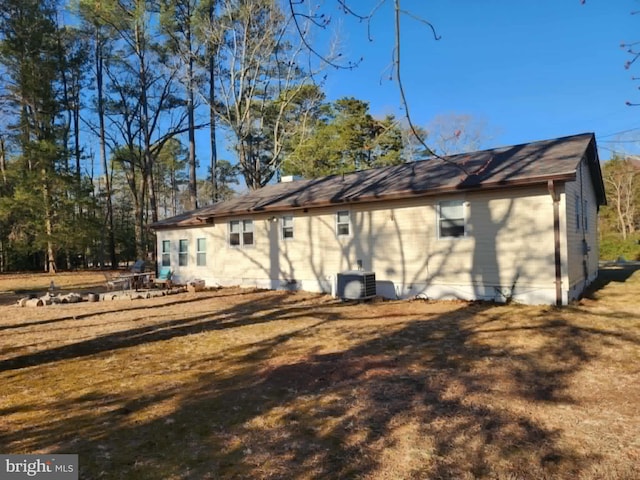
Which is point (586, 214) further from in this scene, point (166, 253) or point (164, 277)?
point (166, 253)

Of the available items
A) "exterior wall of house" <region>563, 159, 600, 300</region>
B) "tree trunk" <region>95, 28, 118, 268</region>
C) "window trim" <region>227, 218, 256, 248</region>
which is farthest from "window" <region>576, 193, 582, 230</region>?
"tree trunk" <region>95, 28, 118, 268</region>

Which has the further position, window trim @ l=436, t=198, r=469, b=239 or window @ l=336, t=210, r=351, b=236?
window @ l=336, t=210, r=351, b=236

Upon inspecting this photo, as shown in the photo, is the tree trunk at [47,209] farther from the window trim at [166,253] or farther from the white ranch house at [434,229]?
the white ranch house at [434,229]

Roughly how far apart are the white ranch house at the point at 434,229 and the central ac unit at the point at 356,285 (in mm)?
754

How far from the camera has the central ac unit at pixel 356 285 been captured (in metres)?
11.2

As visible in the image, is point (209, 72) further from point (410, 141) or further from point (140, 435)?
point (140, 435)

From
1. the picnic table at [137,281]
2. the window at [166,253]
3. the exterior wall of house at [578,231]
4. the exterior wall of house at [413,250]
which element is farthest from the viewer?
the window at [166,253]

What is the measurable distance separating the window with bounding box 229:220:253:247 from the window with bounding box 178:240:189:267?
8.97 feet

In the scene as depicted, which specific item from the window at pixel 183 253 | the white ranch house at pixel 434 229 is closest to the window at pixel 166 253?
the window at pixel 183 253

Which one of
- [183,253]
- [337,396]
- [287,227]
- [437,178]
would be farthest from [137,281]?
[337,396]

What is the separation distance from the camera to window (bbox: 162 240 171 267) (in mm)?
18062

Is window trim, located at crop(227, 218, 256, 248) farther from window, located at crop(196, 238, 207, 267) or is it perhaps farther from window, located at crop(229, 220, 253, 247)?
window, located at crop(196, 238, 207, 267)

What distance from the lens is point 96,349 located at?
6.95 metres

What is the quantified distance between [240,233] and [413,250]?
7.06 meters
